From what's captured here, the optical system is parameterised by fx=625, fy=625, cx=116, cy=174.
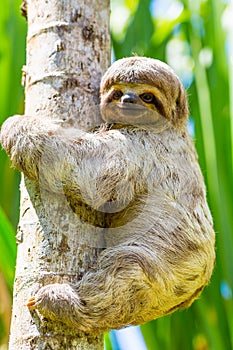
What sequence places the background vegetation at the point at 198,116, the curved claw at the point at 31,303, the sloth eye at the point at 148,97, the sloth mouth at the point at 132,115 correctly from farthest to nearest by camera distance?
the background vegetation at the point at 198,116, the sloth eye at the point at 148,97, the sloth mouth at the point at 132,115, the curved claw at the point at 31,303

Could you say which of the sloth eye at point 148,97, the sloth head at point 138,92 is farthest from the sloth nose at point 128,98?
the sloth eye at point 148,97

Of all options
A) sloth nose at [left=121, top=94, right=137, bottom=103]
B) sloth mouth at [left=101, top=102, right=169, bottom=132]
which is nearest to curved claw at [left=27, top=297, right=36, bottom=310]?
sloth mouth at [left=101, top=102, right=169, bottom=132]

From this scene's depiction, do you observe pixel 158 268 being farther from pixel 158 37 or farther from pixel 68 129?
pixel 158 37

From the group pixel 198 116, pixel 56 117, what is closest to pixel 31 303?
pixel 56 117

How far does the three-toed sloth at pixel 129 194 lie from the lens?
307cm

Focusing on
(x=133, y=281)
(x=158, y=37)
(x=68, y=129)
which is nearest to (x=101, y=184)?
(x=68, y=129)

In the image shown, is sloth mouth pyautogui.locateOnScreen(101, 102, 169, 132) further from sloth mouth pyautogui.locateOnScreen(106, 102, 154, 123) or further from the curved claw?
the curved claw

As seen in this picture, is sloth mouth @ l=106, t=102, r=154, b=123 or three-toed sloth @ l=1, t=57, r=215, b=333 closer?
three-toed sloth @ l=1, t=57, r=215, b=333

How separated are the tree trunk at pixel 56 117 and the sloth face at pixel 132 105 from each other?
121mm

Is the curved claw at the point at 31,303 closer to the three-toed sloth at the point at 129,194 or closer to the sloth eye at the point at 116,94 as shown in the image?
the three-toed sloth at the point at 129,194

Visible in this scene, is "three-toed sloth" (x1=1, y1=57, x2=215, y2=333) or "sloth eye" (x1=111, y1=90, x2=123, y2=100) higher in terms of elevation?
"sloth eye" (x1=111, y1=90, x2=123, y2=100)

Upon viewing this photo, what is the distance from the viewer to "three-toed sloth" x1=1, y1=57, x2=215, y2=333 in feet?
10.1

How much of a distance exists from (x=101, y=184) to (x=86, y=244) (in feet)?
1.25

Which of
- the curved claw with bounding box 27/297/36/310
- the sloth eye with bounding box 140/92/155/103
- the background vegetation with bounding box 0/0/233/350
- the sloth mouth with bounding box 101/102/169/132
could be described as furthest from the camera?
the background vegetation with bounding box 0/0/233/350
